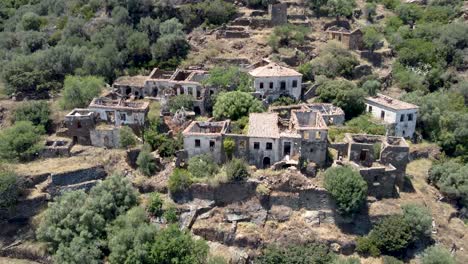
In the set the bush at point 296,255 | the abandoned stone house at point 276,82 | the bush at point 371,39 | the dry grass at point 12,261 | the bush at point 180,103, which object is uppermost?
the bush at point 371,39

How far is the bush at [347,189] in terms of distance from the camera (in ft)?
109

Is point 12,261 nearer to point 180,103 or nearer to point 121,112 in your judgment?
point 121,112

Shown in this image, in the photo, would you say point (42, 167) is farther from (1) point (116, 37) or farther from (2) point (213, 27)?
(2) point (213, 27)

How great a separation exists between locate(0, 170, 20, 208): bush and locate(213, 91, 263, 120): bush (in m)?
15.8

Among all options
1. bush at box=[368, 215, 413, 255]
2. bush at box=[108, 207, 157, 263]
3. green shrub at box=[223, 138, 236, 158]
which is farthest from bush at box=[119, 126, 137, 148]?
bush at box=[368, 215, 413, 255]

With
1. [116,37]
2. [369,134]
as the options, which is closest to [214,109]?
[369,134]

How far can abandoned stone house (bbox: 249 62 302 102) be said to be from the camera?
44656 mm

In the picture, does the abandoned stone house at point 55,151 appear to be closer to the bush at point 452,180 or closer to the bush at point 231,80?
the bush at point 231,80

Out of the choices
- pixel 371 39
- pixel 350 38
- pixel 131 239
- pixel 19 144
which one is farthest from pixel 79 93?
pixel 371 39

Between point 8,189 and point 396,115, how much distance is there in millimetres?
31082

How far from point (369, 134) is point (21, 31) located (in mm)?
41666

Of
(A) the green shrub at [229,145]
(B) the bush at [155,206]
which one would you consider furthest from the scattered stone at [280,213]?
(B) the bush at [155,206]

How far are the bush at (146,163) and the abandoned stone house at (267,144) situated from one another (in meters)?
2.66

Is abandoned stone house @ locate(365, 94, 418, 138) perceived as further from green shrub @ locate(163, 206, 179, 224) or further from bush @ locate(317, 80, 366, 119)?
green shrub @ locate(163, 206, 179, 224)
